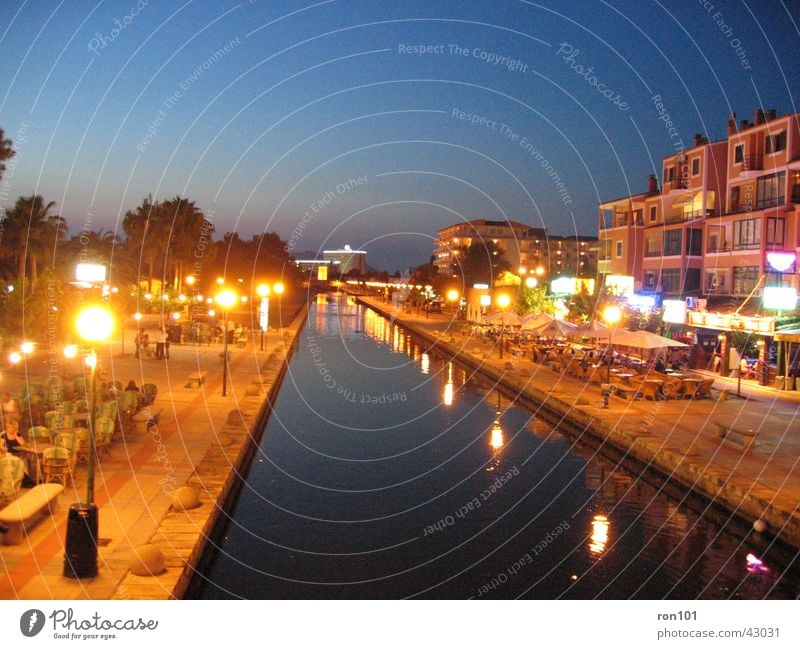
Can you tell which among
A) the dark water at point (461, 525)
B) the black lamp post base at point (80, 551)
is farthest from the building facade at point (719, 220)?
the black lamp post base at point (80, 551)

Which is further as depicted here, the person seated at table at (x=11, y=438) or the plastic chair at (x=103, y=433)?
the plastic chair at (x=103, y=433)

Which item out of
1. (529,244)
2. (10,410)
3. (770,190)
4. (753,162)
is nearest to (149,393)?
(10,410)

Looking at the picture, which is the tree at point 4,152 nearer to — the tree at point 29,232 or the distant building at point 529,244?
the tree at point 29,232

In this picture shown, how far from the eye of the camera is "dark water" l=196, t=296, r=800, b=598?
11.2m

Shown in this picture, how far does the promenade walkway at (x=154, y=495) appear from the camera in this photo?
867cm

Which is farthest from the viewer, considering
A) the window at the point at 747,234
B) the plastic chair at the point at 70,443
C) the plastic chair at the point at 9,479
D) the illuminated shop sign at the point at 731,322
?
the window at the point at 747,234

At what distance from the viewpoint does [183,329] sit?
39.4 meters

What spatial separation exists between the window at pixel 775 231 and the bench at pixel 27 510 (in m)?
31.6

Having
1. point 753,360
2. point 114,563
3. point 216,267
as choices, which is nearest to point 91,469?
point 114,563

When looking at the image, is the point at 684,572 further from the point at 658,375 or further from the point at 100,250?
the point at 100,250

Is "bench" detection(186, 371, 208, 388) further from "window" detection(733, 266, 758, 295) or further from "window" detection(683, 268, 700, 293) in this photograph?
"window" detection(683, 268, 700, 293)

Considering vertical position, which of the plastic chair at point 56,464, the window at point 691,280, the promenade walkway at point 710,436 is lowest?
the promenade walkway at point 710,436

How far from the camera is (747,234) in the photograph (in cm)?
3675

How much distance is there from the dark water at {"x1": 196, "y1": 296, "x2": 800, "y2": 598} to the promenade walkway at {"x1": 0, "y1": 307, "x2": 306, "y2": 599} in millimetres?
818
